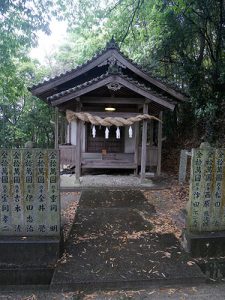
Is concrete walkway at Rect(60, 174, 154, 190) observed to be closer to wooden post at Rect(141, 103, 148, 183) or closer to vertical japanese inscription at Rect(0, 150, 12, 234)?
wooden post at Rect(141, 103, 148, 183)

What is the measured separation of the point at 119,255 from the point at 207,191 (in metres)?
1.84

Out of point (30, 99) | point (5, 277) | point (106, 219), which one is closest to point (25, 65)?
point (30, 99)

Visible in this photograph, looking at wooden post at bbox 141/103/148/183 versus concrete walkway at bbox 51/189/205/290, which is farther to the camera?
wooden post at bbox 141/103/148/183

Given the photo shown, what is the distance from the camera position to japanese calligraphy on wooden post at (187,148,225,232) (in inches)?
160

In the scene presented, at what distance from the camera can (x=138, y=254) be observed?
13.1 ft

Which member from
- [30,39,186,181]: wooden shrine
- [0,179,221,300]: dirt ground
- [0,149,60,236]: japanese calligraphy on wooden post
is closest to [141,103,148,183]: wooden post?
[30,39,186,181]: wooden shrine

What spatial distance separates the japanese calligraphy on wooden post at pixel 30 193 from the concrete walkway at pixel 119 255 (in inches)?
26.6

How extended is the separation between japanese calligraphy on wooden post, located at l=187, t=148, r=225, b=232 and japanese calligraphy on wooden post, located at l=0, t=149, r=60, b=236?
2276 millimetres

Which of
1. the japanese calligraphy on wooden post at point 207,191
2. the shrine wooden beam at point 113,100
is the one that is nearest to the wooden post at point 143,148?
the shrine wooden beam at point 113,100

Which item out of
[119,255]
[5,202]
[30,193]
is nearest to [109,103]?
[30,193]

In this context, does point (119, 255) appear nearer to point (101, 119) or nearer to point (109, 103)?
point (101, 119)

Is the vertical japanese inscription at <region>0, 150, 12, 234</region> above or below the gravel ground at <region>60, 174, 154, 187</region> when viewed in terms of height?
above

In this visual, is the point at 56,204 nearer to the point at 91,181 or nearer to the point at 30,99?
the point at 91,181

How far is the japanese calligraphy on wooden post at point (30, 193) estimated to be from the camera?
12.5ft
